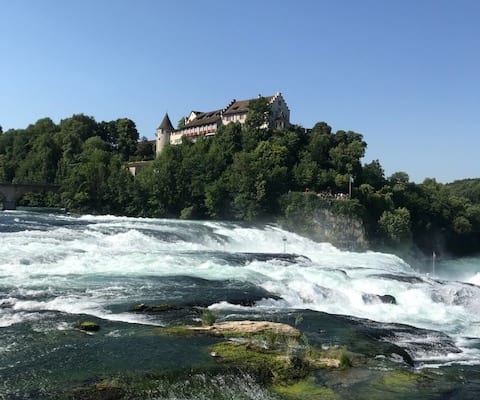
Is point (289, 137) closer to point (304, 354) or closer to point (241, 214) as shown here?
point (241, 214)

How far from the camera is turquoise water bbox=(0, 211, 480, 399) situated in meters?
11.0

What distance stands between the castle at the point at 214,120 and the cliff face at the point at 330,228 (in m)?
26.4

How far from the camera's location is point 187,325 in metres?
15.1

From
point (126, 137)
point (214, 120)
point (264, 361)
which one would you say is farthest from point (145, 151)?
point (264, 361)

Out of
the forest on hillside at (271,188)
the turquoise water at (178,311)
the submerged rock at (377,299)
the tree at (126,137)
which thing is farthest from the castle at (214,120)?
the submerged rock at (377,299)

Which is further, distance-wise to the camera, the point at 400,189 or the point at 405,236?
the point at 400,189

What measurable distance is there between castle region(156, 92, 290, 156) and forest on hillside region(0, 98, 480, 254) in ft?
16.7

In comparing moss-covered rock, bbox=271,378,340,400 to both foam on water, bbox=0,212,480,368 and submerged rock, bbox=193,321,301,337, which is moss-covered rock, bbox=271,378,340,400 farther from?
foam on water, bbox=0,212,480,368

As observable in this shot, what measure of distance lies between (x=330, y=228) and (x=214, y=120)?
39.4 m

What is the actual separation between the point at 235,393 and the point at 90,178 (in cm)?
6002

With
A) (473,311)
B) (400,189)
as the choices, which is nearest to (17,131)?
(400,189)

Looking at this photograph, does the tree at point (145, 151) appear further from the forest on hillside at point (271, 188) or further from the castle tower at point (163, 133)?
the forest on hillside at point (271, 188)

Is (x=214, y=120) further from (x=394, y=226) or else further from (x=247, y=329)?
(x=247, y=329)

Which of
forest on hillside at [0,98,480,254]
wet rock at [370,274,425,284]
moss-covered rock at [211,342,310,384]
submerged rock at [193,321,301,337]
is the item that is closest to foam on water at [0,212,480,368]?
wet rock at [370,274,425,284]
